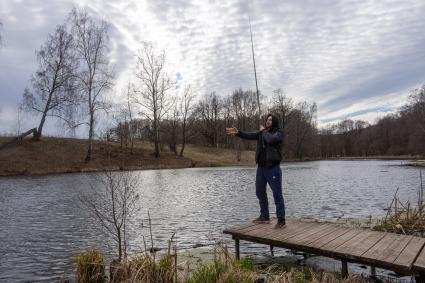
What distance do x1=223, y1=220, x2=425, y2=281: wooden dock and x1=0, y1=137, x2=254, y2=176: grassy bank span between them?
77.1ft

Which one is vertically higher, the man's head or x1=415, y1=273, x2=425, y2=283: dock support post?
the man's head

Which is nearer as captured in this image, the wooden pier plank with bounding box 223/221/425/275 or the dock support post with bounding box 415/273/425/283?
the dock support post with bounding box 415/273/425/283

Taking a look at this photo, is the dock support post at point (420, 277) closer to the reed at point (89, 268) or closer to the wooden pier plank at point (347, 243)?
the wooden pier plank at point (347, 243)

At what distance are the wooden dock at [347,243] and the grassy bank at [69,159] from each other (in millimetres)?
23488

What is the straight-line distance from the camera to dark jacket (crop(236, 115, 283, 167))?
776 cm

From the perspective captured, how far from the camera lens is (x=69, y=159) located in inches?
1577

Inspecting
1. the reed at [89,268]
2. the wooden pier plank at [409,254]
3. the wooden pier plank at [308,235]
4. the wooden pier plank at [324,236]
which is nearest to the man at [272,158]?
the wooden pier plank at [308,235]

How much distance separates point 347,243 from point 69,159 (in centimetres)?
3849

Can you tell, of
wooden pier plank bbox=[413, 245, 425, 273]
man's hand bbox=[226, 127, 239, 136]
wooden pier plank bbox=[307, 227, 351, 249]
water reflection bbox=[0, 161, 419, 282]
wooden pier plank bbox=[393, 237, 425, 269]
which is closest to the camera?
wooden pier plank bbox=[413, 245, 425, 273]

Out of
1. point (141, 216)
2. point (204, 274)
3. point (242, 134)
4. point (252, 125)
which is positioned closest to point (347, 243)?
point (204, 274)

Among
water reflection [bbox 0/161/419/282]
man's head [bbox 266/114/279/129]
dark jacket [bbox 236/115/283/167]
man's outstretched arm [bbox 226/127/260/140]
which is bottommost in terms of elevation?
water reflection [bbox 0/161/419/282]

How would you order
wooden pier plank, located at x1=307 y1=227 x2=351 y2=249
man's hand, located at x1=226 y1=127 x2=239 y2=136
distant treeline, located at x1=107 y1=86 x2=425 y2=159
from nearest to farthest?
wooden pier plank, located at x1=307 y1=227 x2=351 y2=249
man's hand, located at x1=226 y1=127 x2=239 y2=136
distant treeline, located at x1=107 y1=86 x2=425 y2=159

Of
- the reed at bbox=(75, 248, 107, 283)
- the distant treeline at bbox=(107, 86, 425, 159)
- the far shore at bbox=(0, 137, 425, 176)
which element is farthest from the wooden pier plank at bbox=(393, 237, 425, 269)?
the distant treeline at bbox=(107, 86, 425, 159)

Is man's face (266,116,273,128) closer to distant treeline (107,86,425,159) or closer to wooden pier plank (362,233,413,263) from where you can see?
wooden pier plank (362,233,413,263)
